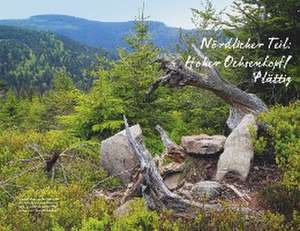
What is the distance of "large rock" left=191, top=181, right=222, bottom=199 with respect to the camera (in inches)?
363

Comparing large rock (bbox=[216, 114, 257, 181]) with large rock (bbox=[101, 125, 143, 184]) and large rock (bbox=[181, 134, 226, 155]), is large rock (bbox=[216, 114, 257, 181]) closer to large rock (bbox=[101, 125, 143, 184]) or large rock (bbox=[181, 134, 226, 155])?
large rock (bbox=[181, 134, 226, 155])

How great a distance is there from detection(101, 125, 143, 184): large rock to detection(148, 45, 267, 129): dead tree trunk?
57.6 inches

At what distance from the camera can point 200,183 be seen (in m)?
9.58

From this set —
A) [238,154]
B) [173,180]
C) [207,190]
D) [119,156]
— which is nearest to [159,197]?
[207,190]

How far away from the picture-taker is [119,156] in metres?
12.2

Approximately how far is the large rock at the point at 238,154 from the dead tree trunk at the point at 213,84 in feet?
6.57

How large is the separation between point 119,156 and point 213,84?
9.24 ft

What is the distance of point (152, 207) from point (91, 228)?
1.21m

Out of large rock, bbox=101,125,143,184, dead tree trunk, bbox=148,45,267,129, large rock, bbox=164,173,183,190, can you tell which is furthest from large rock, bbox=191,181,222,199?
dead tree trunk, bbox=148,45,267,129

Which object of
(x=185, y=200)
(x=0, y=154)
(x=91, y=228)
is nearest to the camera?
(x=91, y=228)

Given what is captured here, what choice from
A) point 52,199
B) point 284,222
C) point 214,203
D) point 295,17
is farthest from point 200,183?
point 295,17

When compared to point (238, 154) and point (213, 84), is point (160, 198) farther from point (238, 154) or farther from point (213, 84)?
point (213, 84)

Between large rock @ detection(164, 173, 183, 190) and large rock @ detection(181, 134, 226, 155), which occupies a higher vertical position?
large rock @ detection(181, 134, 226, 155)

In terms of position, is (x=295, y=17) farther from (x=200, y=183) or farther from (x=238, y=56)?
(x=200, y=183)
